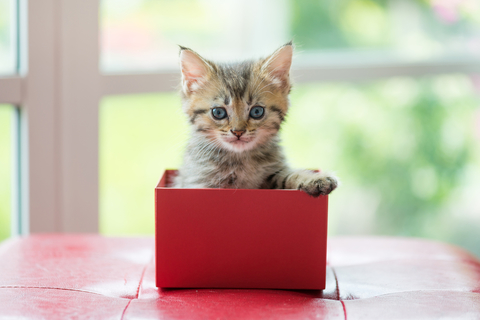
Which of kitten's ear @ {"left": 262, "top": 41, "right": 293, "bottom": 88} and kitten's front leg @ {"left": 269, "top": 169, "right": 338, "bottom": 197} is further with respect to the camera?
kitten's ear @ {"left": 262, "top": 41, "right": 293, "bottom": 88}

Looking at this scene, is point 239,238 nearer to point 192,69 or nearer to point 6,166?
point 192,69

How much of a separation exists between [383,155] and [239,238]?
1.65m

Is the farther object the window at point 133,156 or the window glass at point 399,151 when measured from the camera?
the window glass at point 399,151

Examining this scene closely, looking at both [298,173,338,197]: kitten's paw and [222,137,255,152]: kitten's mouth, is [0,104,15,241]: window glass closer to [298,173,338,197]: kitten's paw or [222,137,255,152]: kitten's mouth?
[222,137,255,152]: kitten's mouth

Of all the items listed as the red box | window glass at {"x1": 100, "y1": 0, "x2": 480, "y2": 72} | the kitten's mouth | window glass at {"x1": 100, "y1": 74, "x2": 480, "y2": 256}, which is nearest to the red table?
the red box

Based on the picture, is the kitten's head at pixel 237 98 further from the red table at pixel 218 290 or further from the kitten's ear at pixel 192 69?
the red table at pixel 218 290

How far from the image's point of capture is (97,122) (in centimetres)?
195

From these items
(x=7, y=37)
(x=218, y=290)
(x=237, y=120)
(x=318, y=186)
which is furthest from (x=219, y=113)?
(x=7, y=37)

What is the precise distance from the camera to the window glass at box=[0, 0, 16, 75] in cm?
177

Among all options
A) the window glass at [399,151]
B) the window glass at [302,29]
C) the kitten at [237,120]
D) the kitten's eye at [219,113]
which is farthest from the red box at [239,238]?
the window glass at [399,151]

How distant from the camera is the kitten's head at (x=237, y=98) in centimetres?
117

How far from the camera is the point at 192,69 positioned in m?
1.22

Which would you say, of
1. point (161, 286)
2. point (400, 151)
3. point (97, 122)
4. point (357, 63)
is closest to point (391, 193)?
point (400, 151)

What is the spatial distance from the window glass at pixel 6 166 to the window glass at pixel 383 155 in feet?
1.61
